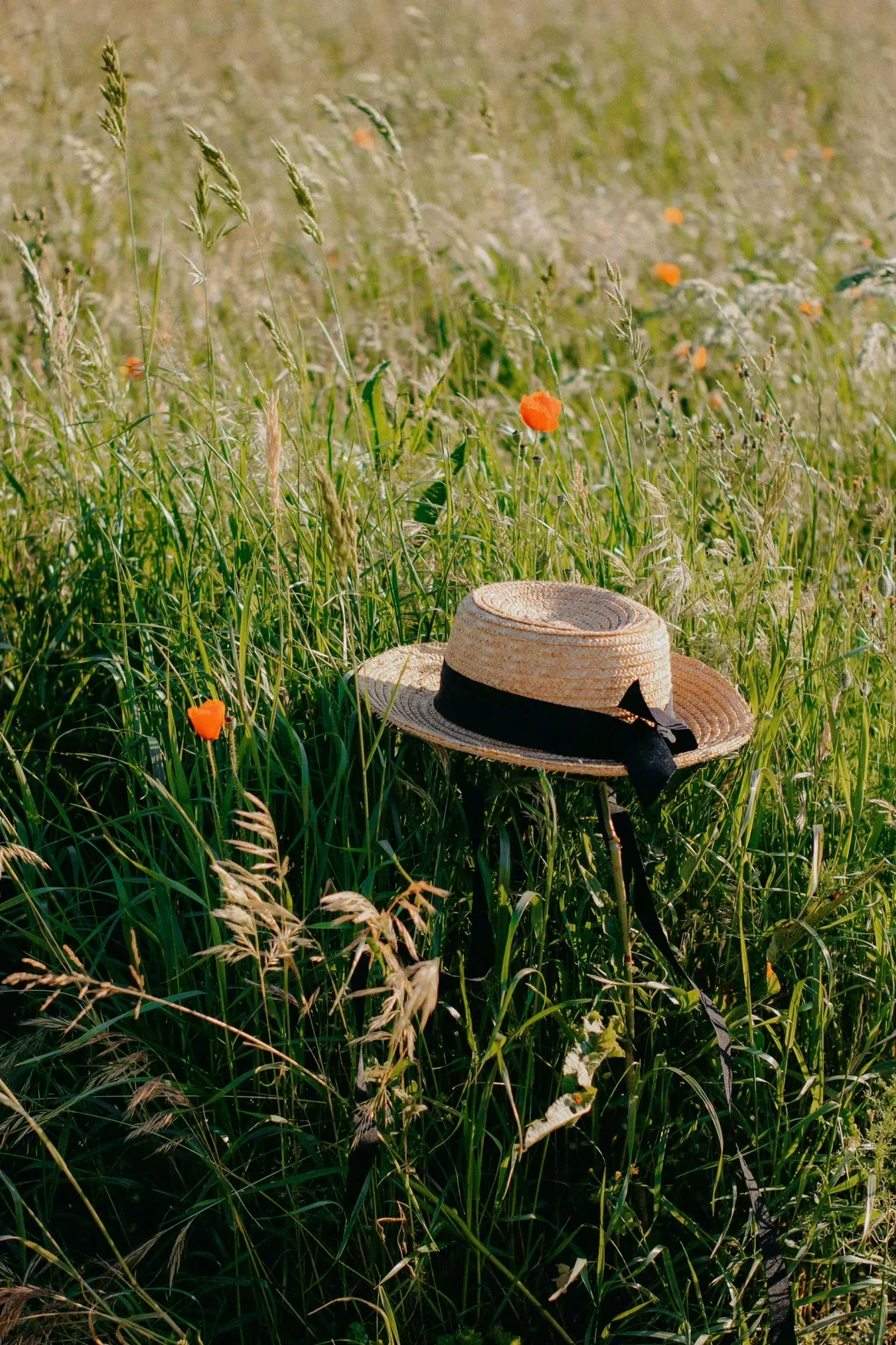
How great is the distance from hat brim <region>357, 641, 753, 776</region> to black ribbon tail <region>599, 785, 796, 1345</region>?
137 mm

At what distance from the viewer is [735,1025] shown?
5.77 feet

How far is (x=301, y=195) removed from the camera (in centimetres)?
208

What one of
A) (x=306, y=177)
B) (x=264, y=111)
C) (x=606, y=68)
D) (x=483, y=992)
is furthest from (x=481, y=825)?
(x=606, y=68)

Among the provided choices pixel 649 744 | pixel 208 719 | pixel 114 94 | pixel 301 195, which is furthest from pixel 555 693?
pixel 114 94

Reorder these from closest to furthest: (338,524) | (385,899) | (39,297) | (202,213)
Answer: (338,524) < (385,899) < (202,213) < (39,297)

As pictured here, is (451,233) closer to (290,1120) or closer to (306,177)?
(306,177)

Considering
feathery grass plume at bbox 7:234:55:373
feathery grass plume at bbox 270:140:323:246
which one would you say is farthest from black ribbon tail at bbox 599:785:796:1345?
feathery grass plume at bbox 7:234:55:373

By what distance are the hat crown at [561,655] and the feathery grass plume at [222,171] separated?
0.81 meters

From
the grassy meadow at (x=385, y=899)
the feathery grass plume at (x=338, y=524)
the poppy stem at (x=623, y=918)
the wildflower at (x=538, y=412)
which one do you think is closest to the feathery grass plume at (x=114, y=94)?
the grassy meadow at (x=385, y=899)

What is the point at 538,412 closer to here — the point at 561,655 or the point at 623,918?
the point at 561,655

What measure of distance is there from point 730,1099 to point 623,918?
27 centimetres

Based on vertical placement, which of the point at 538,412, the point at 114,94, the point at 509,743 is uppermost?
the point at 114,94

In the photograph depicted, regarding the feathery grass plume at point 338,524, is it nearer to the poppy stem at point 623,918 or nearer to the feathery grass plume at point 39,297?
the poppy stem at point 623,918

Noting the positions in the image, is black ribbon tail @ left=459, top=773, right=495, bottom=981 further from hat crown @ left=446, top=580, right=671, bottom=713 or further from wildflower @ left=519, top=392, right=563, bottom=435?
wildflower @ left=519, top=392, right=563, bottom=435
